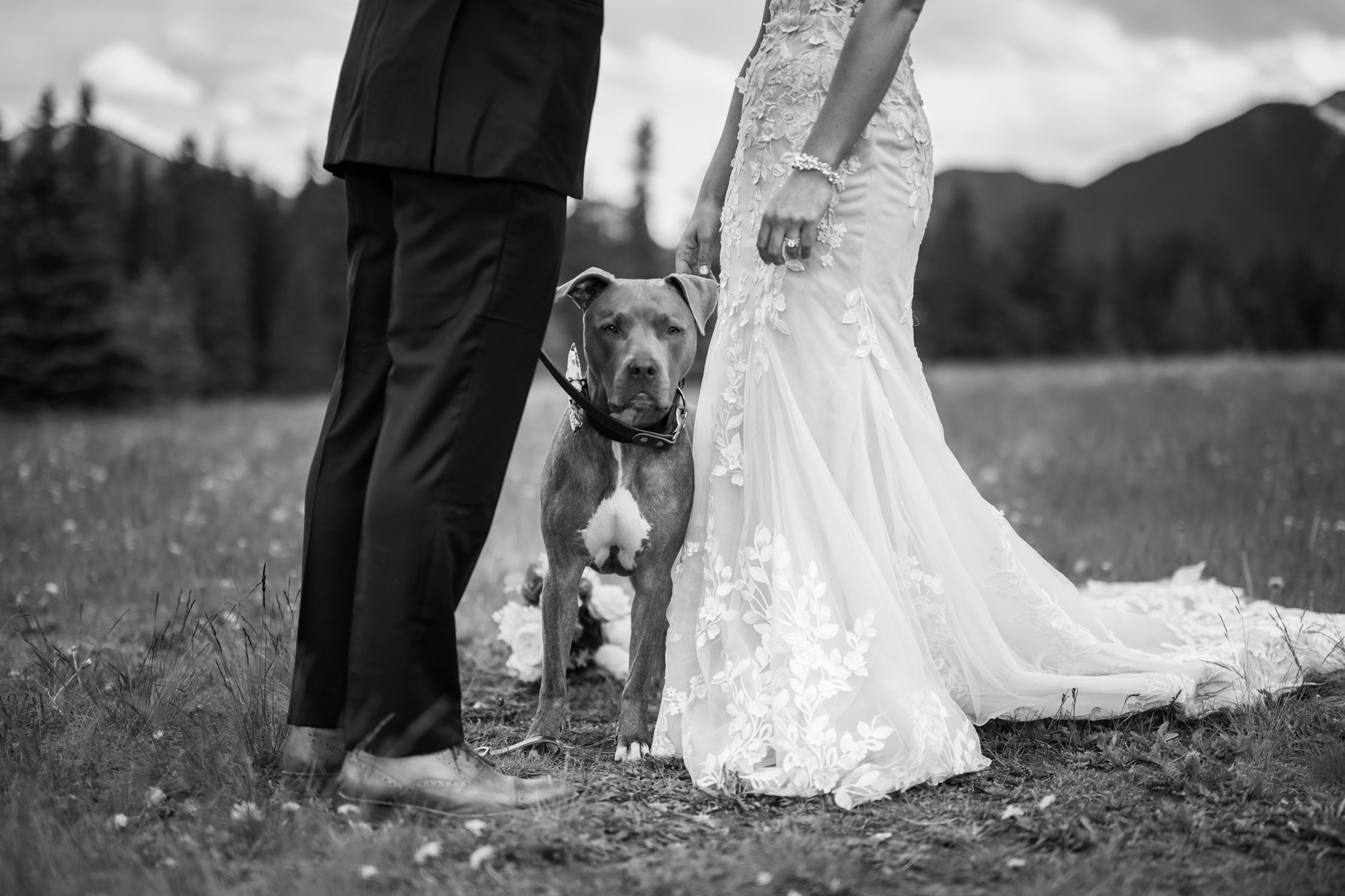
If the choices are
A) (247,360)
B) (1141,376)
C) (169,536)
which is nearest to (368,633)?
(169,536)

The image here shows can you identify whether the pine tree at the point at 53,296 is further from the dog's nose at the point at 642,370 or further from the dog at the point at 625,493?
the dog's nose at the point at 642,370

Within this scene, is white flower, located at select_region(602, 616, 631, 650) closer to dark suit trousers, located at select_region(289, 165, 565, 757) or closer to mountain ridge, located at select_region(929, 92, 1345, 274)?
dark suit trousers, located at select_region(289, 165, 565, 757)

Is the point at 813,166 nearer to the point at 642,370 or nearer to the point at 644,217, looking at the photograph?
the point at 642,370

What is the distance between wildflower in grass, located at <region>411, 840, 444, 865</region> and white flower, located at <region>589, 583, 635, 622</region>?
7.42ft

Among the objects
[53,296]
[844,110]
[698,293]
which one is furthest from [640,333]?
[53,296]

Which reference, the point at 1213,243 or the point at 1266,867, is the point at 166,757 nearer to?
the point at 1266,867

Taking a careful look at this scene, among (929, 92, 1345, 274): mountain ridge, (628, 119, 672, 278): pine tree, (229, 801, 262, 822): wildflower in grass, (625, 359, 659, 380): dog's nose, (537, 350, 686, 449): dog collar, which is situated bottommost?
(229, 801, 262, 822): wildflower in grass

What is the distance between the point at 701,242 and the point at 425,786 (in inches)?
98.1

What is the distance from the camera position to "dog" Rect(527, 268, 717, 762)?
11.6 feet

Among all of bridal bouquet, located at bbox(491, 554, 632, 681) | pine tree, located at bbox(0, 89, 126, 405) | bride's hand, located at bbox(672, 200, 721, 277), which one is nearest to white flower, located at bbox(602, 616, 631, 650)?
bridal bouquet, located at bbox(491, 554, 632, 681)

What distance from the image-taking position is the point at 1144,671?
3641 millimetres

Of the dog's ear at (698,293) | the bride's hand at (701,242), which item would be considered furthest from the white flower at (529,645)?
the bride's hand at (701,242)

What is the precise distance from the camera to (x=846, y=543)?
10.6 ft

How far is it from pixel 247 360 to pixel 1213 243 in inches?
2803
